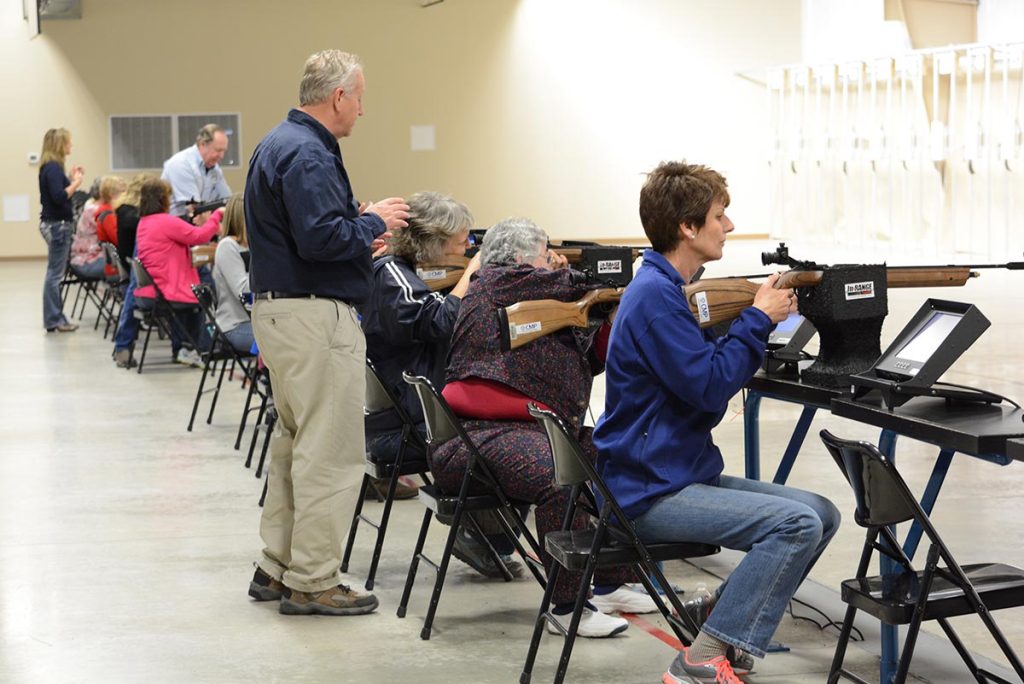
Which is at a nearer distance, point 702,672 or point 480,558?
point 702,672

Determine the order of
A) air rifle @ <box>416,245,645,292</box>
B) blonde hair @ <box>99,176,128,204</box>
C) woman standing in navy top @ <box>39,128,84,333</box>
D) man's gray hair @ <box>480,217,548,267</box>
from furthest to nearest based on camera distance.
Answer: woman standing in navy top @ <box>39,128,84,333</box>
blonde hair @ <box>99,176,128,204</box>
air rifle @ <box>416,245,645,292</box>
man's gray hair @ <box>480,217,548,267</box>

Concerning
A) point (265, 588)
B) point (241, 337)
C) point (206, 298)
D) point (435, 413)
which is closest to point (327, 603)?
point (265, 588)

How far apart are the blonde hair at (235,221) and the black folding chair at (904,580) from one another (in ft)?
16.1

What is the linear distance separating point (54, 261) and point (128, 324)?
Result: 6.51 feet

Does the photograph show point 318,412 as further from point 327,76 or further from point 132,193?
point 132,193

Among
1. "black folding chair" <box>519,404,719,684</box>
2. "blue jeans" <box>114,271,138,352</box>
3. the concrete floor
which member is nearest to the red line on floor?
the concrete floor

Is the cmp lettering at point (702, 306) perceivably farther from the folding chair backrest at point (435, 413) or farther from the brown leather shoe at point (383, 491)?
the brown leather shoe at point (383, 491)

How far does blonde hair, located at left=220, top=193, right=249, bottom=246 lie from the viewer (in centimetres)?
711

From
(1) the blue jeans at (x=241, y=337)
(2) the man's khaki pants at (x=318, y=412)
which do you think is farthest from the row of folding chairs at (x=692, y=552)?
(1) the blue jeans at (x=241, y=337)

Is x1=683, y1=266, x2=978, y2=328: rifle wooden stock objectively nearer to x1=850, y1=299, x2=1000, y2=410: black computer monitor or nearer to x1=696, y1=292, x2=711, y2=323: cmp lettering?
x1=696, y1=292, x2=711, y2=323: cmp lettering

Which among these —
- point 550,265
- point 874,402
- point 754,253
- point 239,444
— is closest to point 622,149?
point 754,253

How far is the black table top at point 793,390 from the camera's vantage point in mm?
3307

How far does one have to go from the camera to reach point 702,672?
296cm

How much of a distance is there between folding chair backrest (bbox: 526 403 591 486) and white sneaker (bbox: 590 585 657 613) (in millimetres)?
787
